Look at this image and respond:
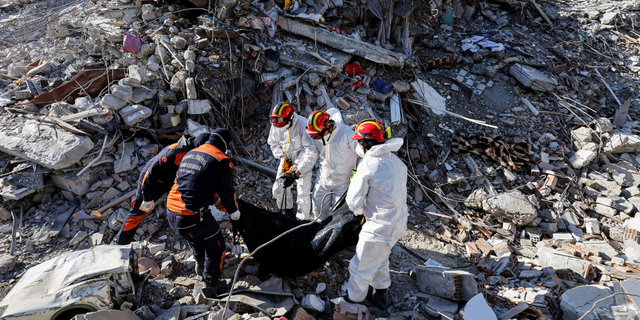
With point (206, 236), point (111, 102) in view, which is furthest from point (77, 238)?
point (206, 236)

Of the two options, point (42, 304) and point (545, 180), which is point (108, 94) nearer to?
point (42, 304)

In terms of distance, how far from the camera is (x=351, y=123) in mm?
5918

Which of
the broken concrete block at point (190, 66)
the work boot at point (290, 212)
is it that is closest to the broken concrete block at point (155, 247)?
the work boot at point (290, 212)

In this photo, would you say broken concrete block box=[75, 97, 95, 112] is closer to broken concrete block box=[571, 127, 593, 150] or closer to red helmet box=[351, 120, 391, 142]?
red helmet box=[351, 120, 391, 142]

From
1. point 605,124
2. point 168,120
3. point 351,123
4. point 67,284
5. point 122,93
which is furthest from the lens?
point 605,124

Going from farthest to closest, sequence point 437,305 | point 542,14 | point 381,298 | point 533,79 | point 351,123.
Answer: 1. point 542,14
2. point 533,79
3. point 351,123
4. point 381,298
5. point 437,305

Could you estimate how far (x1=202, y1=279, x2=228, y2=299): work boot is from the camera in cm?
358

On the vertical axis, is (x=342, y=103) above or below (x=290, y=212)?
above

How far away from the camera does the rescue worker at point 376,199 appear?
3334 millimetres

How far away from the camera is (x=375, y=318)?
3510 mm

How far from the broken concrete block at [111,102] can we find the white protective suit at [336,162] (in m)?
3.13

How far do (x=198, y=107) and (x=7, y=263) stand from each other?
3.00 m

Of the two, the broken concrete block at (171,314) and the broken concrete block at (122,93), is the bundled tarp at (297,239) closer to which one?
the broken concrete block at (171,314)

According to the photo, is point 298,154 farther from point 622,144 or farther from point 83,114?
point 622,144
